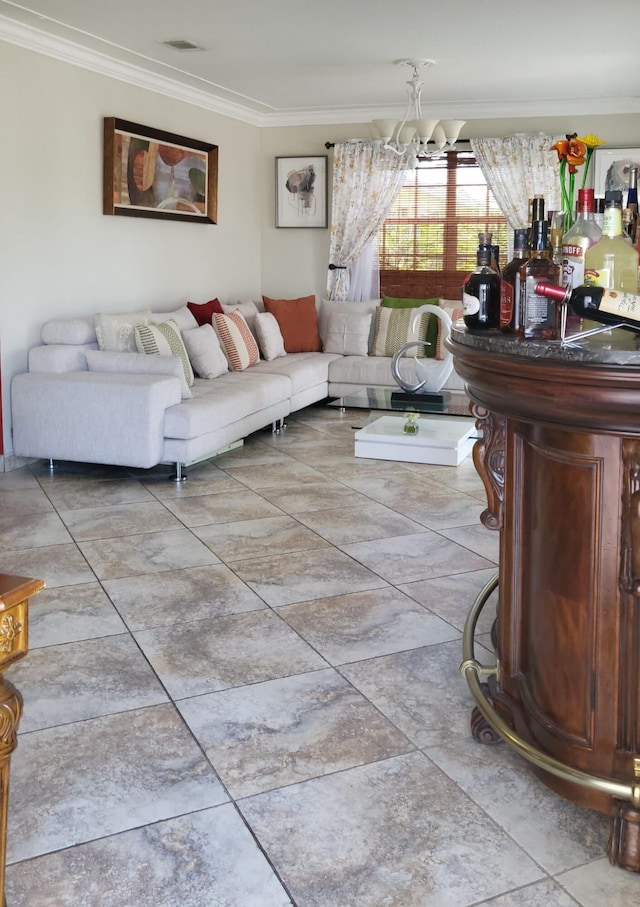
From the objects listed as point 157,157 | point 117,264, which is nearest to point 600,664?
point 117,264

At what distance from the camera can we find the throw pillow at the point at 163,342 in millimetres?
5641

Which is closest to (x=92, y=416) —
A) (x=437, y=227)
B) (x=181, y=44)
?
(x=181, y=44)

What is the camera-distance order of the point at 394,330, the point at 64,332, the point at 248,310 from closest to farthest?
the point at 64,332 < the point at 248,310 < the point at 394,330

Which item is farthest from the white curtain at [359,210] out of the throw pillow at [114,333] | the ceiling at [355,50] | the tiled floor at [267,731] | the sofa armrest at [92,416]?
the tiled floor at [267,731]

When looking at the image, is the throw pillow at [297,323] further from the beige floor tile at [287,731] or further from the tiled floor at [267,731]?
the beige floor tile at [287,731]

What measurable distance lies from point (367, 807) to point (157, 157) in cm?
568

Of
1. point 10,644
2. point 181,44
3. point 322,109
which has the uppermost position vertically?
point 322,109

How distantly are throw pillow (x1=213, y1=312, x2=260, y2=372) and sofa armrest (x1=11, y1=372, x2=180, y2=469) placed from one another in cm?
160

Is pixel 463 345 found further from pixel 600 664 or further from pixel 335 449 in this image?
pixel 335 449

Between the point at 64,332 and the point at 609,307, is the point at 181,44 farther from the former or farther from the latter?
the point at 609,307

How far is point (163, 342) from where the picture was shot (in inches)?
226

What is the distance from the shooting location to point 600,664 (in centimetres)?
192

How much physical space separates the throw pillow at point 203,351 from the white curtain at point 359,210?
7.21 ft

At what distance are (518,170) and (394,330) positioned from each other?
1.71 meters
